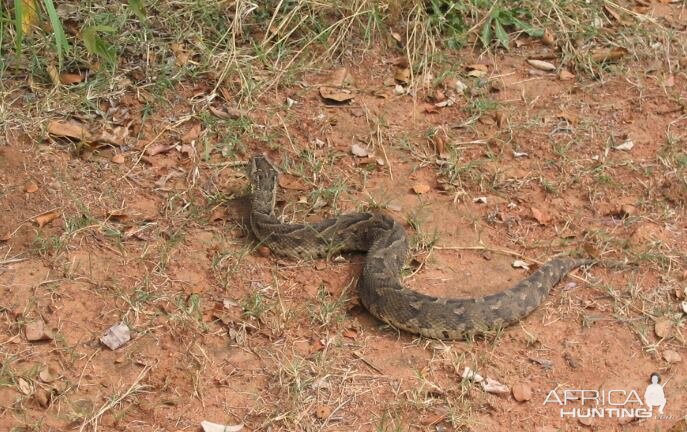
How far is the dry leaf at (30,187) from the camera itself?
754cm

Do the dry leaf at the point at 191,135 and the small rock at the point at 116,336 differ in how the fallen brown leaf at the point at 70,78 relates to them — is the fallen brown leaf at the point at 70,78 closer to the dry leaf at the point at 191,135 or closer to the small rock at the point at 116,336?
the dry leaf at the point at 191,135

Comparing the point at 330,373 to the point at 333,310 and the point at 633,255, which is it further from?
the point at 633,255

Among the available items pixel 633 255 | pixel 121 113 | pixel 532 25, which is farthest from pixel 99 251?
pixel 532 25

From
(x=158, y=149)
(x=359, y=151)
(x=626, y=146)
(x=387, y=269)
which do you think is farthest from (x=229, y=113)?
(x=626, y=146)

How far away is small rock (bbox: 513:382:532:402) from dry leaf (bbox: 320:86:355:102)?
3.60 metres

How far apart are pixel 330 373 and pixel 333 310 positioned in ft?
2.09

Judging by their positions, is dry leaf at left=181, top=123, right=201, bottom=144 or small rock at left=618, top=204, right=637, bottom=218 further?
dry leaf at left=181, top=123, right=201, bottom=144

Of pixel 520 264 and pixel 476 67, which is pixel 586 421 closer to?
pixel 520 264

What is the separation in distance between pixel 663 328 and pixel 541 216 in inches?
59.2

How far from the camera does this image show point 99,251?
7168mm

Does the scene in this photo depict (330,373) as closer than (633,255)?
Yes

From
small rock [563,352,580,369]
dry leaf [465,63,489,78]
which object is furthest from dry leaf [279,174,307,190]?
small rock [563,352,580,369]

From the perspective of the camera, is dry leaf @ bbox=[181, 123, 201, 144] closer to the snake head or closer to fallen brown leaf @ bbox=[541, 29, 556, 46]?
the snake head

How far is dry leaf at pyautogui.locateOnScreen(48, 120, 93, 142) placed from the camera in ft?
26.5
